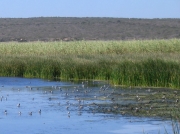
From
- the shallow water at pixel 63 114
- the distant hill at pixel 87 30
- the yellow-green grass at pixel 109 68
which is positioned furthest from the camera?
the distant hill at pixel 87 30

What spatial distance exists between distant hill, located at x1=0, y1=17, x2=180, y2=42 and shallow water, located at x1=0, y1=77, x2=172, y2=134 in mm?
44609

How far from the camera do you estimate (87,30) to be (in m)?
69.5

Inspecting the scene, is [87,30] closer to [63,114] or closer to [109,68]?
[109,68]

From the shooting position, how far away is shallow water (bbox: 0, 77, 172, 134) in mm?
12453

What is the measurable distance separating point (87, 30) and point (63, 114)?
55.5 metres

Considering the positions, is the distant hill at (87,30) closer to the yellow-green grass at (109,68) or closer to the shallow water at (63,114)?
the yellow-green grass at (109,68)

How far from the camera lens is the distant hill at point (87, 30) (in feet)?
215

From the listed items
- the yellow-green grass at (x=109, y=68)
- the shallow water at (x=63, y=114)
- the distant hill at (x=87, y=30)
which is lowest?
the shallow water at (x=63, y=114)

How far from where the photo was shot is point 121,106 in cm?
1532

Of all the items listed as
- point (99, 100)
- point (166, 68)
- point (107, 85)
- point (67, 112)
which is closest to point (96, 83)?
point (107, 85)

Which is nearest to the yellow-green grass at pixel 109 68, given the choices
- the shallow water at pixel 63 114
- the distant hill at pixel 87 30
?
the shallow water at pixel 63 114

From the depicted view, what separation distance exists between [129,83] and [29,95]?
3.30 m

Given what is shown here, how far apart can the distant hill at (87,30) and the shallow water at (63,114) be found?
1756 inches

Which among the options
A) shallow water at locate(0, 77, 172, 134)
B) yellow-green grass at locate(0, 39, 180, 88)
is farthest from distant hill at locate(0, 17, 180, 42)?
shallow water at locate(0, 77, 172, 134)
